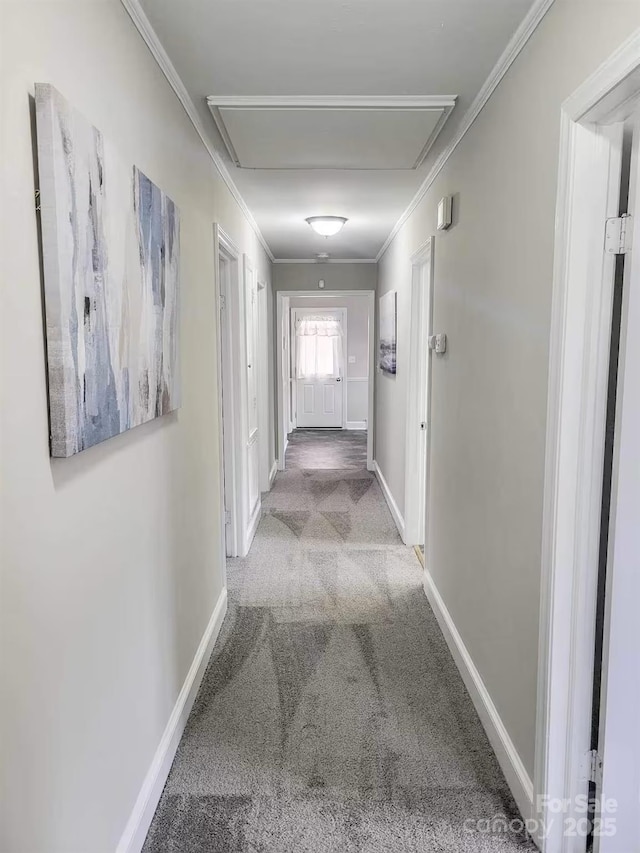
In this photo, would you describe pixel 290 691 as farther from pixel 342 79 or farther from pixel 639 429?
pixel 342 79

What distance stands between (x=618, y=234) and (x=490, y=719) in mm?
1656

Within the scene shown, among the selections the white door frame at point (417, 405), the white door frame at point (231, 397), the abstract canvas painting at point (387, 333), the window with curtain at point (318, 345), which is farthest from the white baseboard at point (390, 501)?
the window with curtain at point (318, 345)

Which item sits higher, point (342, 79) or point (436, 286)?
point (342, 79)

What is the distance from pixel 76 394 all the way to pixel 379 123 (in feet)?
5.91

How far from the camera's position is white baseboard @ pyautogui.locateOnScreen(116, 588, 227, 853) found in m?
1.54

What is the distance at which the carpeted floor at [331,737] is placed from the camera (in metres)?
1.66

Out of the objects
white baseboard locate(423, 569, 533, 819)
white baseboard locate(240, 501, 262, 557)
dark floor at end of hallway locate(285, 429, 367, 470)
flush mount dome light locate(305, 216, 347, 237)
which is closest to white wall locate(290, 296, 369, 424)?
dark floor at end of hallway locate(285, 429, 367, 470)

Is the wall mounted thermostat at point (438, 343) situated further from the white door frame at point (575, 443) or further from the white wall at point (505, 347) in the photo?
the white door frame at point (575, 443)

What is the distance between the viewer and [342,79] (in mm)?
1970

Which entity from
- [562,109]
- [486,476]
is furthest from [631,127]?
[486,476]

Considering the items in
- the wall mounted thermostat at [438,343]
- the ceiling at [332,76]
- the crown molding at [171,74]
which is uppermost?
the ceiling at [332,76]

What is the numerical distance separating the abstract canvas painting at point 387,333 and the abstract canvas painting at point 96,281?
3.04 metres

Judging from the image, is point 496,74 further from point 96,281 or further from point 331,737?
point 331,737

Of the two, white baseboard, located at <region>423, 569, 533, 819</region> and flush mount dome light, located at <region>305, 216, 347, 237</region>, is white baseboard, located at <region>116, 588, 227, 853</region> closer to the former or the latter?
white baseboard, located at <region>423, 569, 533, 819</region>
